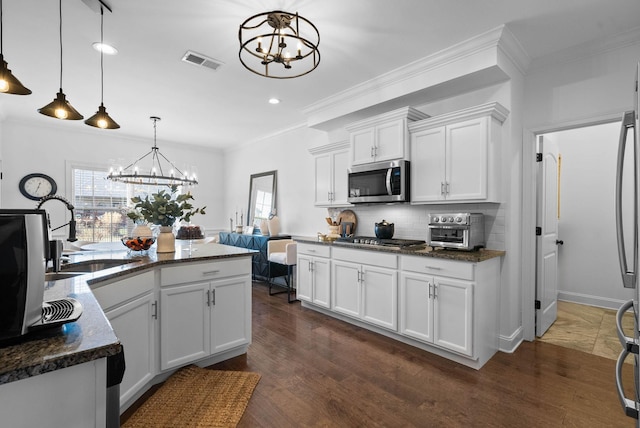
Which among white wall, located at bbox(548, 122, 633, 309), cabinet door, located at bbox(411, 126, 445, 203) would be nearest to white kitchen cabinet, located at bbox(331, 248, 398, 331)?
cabinet door, located at bbox(411, 126, 445, 203)

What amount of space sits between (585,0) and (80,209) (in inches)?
286

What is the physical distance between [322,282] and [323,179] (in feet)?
4.59

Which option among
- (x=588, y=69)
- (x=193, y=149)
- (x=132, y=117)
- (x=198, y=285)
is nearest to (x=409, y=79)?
(x=588, y=69)

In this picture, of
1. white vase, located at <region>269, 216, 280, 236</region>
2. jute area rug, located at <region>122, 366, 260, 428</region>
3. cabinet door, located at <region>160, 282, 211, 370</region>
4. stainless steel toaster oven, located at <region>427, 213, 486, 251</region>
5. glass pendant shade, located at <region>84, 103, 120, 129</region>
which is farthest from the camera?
white vase, located at <region>269, 216, 280, 236</region>

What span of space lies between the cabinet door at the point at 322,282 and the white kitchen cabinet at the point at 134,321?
199 cm

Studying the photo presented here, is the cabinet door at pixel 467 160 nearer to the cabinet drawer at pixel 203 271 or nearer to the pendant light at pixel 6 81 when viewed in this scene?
the cabinet drawer at pixel 203 271

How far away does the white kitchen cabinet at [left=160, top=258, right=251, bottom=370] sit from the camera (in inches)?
93.3

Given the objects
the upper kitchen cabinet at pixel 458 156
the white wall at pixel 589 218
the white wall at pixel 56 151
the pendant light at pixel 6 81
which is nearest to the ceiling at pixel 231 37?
the upper kitchen cabinet at pixel 458 156

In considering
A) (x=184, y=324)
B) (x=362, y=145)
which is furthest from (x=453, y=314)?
(x=184, y=324)

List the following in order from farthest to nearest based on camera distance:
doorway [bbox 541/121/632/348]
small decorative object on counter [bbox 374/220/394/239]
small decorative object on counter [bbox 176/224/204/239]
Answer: doorway [bbox 541/121/632/348] < small decorative object on counter [bbox 374/220/394/239] < small decorative object on counter [bbox 176/224/204/239]

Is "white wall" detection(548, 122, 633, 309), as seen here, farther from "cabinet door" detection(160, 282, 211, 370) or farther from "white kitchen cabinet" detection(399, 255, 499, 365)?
"cabinet door" detection(160, 282, 211, 370)

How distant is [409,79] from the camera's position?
A: 3383 millimetres

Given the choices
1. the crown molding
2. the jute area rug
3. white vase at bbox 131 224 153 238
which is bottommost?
the jute area rug

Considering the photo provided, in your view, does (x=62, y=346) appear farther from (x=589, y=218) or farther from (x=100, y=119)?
(x=589, y=218)
